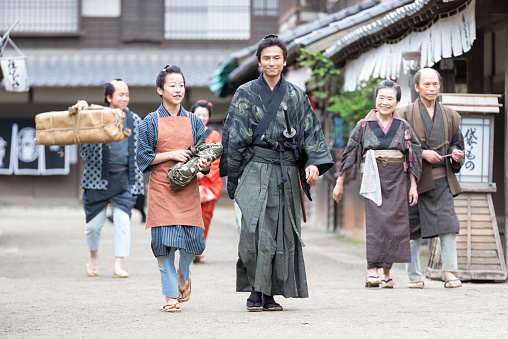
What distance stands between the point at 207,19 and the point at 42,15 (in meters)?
4.59

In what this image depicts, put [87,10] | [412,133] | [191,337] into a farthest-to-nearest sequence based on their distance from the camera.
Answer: [87,10], [412,133], [191,337]

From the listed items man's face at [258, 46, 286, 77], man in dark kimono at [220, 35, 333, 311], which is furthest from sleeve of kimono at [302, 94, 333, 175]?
man's face at [258, 46, 286, 77]

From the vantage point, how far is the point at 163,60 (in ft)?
77.9

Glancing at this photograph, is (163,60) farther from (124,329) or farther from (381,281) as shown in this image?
(124,329)

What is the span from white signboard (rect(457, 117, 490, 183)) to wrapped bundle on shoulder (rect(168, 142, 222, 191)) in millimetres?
3368

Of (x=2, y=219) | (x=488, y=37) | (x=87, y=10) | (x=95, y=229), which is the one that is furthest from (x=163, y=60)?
(x=95, y=229)

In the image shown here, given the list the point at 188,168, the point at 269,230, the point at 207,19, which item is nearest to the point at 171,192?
the point at 188,168

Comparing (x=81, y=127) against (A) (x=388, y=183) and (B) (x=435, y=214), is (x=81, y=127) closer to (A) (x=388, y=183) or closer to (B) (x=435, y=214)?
(A) (x=388, y=183)

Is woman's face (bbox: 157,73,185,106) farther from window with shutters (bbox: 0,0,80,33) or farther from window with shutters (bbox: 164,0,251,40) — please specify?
window with shutters (bbox: 0,0,80,33)

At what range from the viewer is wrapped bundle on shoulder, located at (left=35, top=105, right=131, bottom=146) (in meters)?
7.68

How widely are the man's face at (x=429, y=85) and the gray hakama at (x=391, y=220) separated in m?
0.70

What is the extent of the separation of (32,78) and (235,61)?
657 centimetres

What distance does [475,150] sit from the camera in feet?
28.3

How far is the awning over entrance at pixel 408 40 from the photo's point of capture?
828 cm
